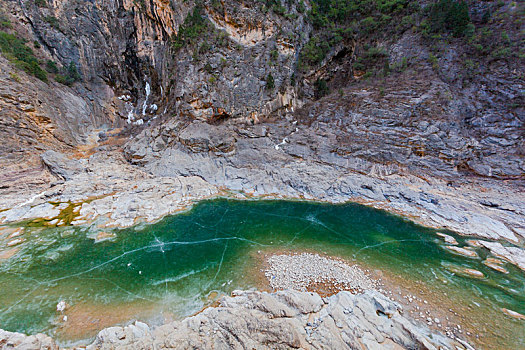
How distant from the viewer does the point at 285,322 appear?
6141mm

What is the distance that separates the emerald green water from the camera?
8.37 m

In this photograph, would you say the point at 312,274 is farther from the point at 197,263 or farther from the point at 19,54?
the point at 19,54

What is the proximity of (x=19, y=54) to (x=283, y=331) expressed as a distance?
116 ft

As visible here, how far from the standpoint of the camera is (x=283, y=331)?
579 centimetres

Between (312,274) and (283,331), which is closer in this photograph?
(283,331)

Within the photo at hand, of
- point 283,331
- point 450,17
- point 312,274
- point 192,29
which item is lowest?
point 312,274

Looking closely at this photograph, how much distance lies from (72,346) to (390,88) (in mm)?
31566

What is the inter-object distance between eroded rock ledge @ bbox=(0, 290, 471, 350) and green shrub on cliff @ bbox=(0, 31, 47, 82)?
2791cm

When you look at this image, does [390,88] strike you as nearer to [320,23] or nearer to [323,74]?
[323,74]

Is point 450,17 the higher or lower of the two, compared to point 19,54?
higher

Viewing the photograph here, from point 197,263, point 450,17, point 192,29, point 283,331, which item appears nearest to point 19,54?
point 192,29

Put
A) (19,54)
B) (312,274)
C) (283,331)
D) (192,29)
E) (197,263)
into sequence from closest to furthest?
(283,331) < (312,274) < (197,263) < (19,54) < (192,29)

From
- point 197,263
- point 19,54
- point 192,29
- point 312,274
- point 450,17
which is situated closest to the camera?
point 312,274

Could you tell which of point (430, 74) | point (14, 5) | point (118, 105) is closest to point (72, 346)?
point (118, 105)
